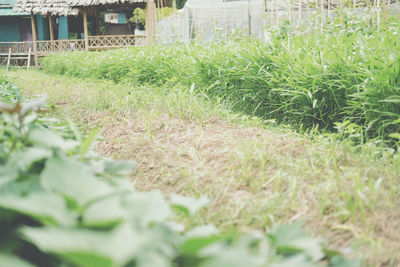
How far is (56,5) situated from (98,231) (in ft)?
59.1

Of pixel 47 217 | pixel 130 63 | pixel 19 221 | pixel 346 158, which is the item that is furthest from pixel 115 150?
pixel 130 63

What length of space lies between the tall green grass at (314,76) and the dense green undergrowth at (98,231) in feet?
6.41

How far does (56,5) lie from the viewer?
53.5 feet

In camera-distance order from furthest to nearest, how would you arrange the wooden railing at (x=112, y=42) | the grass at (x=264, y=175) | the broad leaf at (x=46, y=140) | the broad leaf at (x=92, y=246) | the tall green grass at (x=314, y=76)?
the wooden railing at (x=112, y=42)
the tall green grass at (x=314, y=76)
the grass at (x=264, y=175)
the broad leaf at (x=46, y=140)
the broad leaf at (x=92, y=246)

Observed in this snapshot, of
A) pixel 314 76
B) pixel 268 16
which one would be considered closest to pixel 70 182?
pixel 314 76

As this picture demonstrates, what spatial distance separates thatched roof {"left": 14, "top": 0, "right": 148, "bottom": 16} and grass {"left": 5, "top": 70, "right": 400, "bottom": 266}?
13.4m

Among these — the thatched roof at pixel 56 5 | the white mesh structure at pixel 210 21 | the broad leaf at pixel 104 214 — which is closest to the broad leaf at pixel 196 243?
the broad leaf at pixel 104 214

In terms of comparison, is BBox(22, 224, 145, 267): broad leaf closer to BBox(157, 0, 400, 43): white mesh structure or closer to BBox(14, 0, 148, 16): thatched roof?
BBox(157, 0, 400, 43): white mesh structure

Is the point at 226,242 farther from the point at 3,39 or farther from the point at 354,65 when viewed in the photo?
the point at 3,39

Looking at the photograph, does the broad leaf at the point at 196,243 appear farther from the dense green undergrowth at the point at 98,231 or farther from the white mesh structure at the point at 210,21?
the white mesh structure at the point at 210,21

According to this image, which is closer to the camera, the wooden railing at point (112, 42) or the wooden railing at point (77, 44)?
the wooden railing at point (112, 42)

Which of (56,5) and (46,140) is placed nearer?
(46,140)

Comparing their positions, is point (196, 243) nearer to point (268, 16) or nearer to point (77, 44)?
point (268, 16)

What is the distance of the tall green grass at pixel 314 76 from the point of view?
2.64 meters
